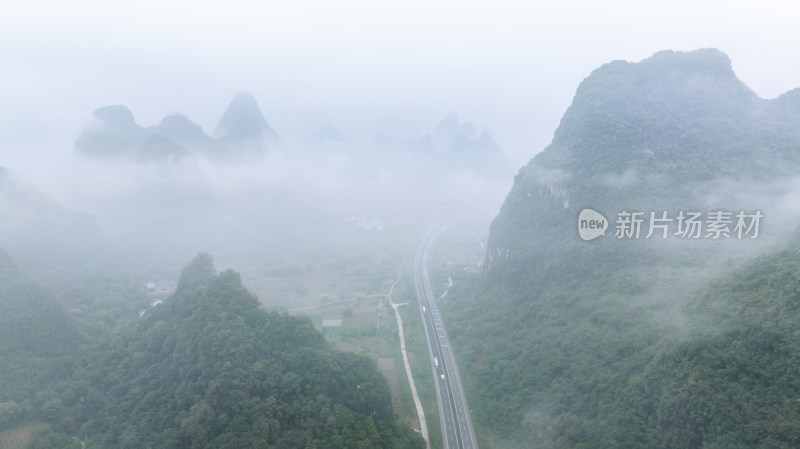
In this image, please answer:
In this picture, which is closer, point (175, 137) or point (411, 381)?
point (411, 381)

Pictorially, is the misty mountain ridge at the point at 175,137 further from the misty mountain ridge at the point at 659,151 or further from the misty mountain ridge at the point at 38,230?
the misty mountain ridge at the point at 659,151

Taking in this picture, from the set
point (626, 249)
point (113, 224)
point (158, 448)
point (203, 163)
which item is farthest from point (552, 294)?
point (203, 163)

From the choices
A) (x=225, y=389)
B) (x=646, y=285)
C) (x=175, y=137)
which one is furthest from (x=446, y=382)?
(x=175, y=137)

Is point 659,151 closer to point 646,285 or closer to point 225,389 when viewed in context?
point 646,285

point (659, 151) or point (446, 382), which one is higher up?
point (659, 151)

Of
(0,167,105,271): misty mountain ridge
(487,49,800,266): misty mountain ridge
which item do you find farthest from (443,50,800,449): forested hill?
(0,167,105,271): misty mountain ridge

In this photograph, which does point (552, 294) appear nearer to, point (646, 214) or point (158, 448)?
point (646, 214)

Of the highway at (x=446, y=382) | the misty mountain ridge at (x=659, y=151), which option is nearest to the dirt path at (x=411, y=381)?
the highway at (x=446, y=382)
